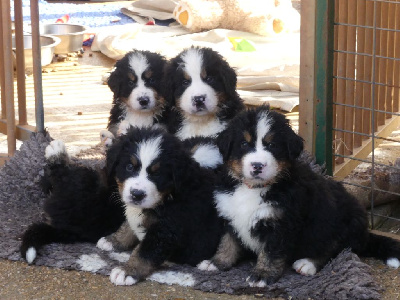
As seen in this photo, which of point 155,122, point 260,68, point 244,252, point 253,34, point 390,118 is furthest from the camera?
point 253,34

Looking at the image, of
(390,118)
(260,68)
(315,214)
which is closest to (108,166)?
(315,214)

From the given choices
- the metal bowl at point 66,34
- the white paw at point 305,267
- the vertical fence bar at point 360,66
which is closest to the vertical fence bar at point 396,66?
the vertical fence bar at point 360,66

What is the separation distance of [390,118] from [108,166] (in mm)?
2708

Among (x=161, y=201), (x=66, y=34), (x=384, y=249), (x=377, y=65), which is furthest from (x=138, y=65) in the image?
(x=66, y=34)

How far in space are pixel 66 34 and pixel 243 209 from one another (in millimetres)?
5430

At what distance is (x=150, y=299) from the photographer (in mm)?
3697

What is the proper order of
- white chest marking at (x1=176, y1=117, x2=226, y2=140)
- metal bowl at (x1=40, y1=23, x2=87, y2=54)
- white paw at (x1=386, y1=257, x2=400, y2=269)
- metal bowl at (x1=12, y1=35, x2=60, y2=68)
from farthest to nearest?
metal bowl at (x1=40, y1=23, x2=87, y2=54)
metal bowl at (x1=12, y1=35, x2=60, y2=68)
white chest marking at (x1=176, y1=117, x2=226, y2=140)
white paw at (x1=386, y1=257, x2=400, y2=269)

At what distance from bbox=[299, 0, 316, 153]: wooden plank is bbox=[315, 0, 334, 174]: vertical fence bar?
26 mm

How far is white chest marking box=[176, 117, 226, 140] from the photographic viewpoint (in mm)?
4707

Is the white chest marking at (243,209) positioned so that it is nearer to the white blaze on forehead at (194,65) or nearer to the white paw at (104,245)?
the white paw at (104,245)

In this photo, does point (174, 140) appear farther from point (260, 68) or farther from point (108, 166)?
point (260, 68)

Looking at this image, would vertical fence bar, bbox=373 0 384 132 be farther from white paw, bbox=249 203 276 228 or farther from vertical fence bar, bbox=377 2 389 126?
white paw, bbox=249 203 276 228

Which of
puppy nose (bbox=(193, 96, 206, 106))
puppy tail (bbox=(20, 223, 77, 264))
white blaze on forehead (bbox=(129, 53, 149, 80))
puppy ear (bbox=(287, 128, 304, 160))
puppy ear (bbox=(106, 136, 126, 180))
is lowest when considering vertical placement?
puppy tail (bbox=(20, 223, 77, 264))

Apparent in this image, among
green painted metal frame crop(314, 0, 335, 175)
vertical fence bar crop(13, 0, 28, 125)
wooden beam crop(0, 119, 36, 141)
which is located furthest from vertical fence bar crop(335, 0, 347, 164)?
vertical fence bar crop(13, 0, 28, 125)
